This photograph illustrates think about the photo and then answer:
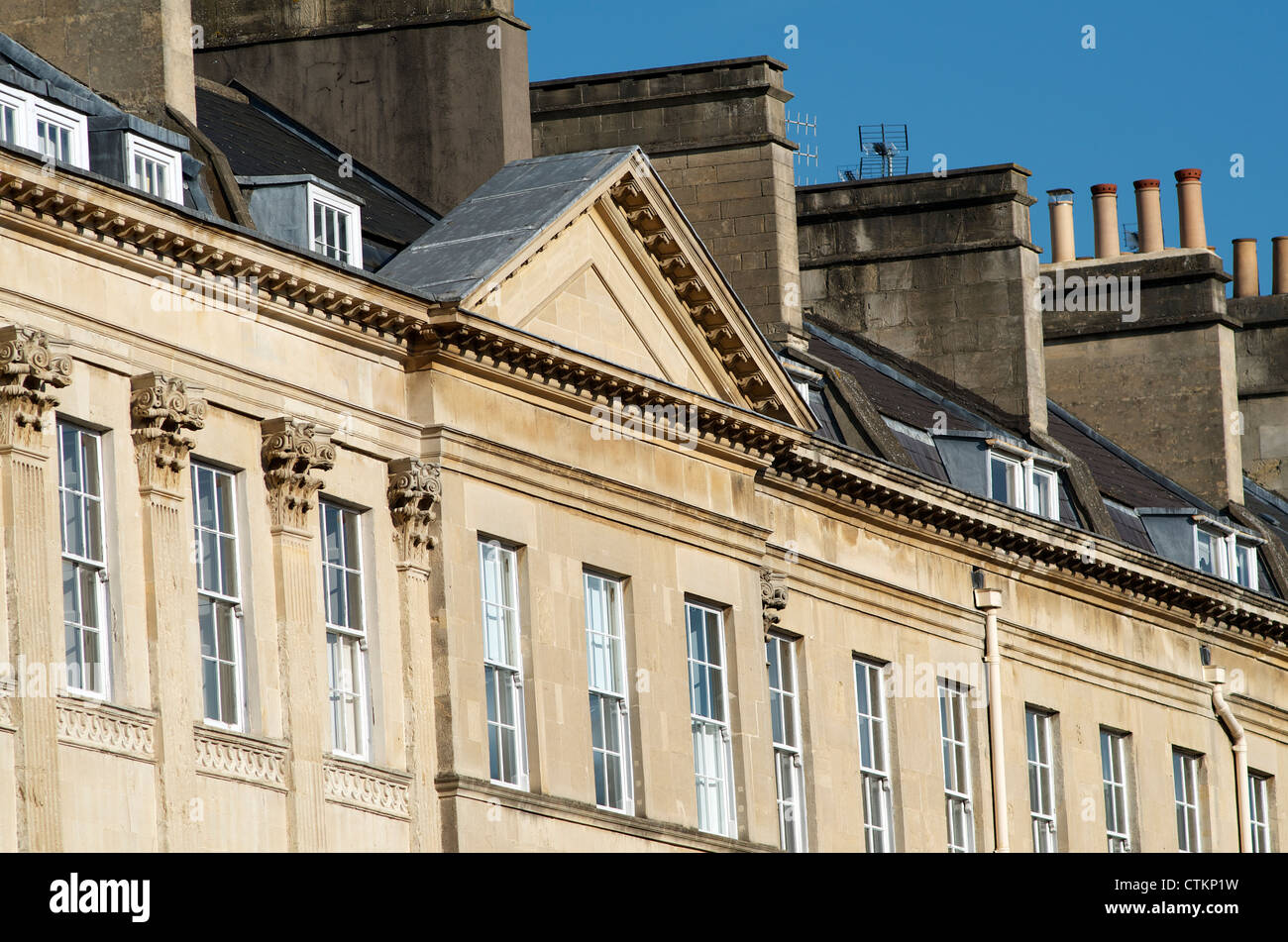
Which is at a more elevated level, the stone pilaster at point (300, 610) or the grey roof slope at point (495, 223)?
the grey roof slope at point (495, 223)

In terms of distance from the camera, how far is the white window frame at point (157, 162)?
30.4 m

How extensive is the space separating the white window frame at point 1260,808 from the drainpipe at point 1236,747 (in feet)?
1.70

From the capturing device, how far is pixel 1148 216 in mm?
56125

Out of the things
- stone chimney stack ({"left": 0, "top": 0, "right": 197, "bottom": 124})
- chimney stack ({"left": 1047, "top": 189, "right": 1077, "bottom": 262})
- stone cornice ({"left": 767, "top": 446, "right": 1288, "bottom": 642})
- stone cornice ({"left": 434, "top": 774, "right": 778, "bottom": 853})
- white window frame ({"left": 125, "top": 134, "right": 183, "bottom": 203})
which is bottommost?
stone cornice ({"left": 434, "top": 774, "right": 778, "bottom": 853})

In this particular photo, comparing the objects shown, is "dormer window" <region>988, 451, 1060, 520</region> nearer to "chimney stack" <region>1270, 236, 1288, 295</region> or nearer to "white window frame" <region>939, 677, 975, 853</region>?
"white window frame" <region>939, 677, 975, 853</region>

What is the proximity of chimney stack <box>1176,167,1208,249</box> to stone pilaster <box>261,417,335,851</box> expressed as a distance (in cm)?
2751

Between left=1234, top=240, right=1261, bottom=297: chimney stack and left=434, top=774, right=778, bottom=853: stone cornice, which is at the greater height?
left=1234, top=240, right=1261, bottom=297: chimney stack

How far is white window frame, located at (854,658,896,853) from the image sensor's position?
40469 millimetres

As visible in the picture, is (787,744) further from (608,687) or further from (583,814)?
(583,814)

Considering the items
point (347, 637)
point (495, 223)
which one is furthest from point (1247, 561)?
point (347, 637)

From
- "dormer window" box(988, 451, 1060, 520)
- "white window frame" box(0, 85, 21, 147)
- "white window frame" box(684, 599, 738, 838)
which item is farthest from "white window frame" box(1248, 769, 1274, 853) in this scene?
"white window frame" box(0, 85, 21, 147)

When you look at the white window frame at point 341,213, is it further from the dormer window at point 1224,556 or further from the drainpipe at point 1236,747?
the drainpipe at point 1236,747

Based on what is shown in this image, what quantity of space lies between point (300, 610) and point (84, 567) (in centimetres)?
252

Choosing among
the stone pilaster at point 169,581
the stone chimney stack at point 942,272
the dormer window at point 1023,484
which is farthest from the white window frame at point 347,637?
the stone chimney stack at point 942,272
